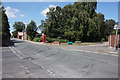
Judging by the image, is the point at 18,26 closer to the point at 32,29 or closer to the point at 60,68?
the point at 32,29

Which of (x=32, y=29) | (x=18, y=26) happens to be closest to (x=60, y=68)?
(x=32, y=29)

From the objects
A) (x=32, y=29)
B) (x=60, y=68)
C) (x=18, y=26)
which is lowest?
(x=60, y=68)

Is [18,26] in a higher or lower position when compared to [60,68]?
higher

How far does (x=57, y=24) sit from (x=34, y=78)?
4673cm

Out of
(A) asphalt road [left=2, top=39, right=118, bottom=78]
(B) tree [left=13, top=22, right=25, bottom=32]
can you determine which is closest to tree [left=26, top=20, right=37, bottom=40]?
(A) asphalt road [left=2, top=39, right=118, bottom=78]

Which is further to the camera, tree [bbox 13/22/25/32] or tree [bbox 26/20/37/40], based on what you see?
tree [bbox 13/22/25/32]

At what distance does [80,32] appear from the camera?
44344 millimetres

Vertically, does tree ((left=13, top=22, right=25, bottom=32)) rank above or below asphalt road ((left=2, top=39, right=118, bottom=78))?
above

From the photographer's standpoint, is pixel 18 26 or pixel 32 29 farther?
pixel 18 26

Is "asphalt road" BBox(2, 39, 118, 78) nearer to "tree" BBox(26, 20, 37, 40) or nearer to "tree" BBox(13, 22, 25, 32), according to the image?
"tree" BBox(26, 20, 37, 40)

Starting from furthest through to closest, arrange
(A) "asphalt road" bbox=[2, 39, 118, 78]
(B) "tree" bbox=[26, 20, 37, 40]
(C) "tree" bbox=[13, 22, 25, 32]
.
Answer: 1. (C) "tree" bbox=[13, 22, 25, 32]
2. (B) "tree" bbox=[26, 20, 37, 40]
3. (A) "asphalt road" bbox=[2, 39, 118, 78]

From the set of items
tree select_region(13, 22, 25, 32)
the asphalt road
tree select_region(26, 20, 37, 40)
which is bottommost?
the asphalt road

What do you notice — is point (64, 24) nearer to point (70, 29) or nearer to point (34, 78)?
point (70, 29)

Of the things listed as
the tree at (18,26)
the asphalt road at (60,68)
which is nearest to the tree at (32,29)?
the asphalt road at (60,68)
